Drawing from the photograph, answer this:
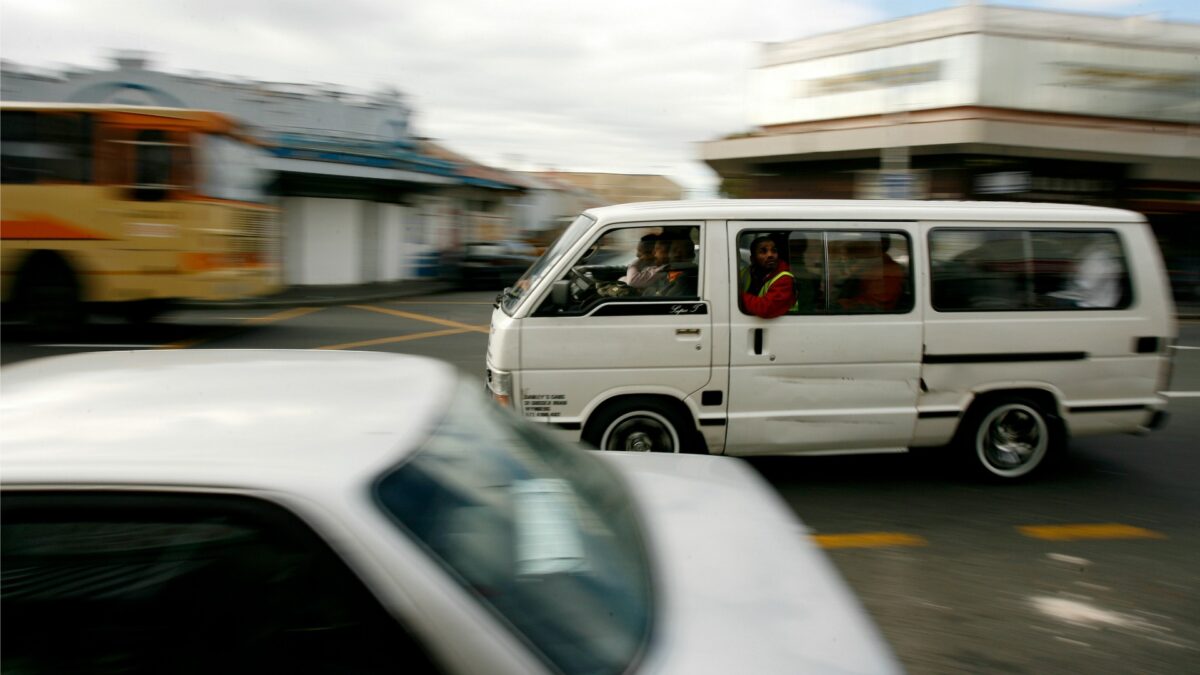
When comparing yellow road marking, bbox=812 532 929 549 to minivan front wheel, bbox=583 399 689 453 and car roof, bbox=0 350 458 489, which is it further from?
car roof, bbox=0 350 458 489

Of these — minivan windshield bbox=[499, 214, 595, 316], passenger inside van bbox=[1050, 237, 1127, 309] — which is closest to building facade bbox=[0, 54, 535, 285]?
minivan windshield bbox=[499, 214, 595, 316]

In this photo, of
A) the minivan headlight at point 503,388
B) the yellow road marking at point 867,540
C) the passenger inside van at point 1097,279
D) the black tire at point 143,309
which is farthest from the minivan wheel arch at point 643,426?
the black tire at point 143,309

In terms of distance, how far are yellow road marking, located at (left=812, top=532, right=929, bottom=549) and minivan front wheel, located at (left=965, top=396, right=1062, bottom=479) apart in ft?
4.03

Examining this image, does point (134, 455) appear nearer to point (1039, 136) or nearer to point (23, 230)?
point (23, 230)

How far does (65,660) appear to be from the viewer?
5.53 feet

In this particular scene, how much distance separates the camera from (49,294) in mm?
11695

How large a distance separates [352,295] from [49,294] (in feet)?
31.9

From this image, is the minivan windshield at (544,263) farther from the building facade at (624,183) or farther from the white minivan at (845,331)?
the building facade at (624,183)

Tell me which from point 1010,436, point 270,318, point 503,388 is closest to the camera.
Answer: point 503,388

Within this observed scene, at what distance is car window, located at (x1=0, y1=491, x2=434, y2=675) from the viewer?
169 cm

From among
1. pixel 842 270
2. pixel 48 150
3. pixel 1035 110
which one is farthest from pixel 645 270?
pixel 1035 110

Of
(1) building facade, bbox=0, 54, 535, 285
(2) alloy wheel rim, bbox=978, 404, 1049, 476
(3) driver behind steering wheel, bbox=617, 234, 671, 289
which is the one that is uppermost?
(1) building facade, bbox=0, 54, 535, 285

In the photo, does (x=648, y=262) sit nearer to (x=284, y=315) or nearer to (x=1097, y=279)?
(x=1097, y=279)

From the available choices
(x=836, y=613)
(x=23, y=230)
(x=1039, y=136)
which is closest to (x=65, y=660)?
(x=836, y=613)
